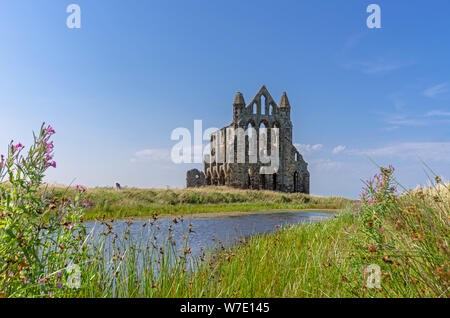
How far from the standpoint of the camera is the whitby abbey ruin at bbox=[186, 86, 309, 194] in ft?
128

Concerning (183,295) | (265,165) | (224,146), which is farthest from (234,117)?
(183,295)

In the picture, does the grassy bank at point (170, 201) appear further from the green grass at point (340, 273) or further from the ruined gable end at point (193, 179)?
the ruined gable end at point (193, 179)

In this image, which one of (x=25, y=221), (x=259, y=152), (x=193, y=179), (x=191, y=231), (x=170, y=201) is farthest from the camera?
(x=193, y=179)

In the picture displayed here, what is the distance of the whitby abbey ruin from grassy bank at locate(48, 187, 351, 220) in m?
7.30

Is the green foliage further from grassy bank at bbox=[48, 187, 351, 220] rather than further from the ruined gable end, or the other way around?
the ruined gable end

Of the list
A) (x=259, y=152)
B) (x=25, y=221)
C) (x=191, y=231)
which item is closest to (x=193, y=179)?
(x=259, y=152)

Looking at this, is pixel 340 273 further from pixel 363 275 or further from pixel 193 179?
pixel 193 179

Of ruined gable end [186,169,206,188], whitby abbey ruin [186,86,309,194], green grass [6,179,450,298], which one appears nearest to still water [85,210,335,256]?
green grass [6,179,450,298]

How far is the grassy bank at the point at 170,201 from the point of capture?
17.2m

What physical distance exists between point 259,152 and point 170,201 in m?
20.8

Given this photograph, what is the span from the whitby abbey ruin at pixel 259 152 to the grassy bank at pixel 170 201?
7296mm

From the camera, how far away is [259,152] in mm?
40906
